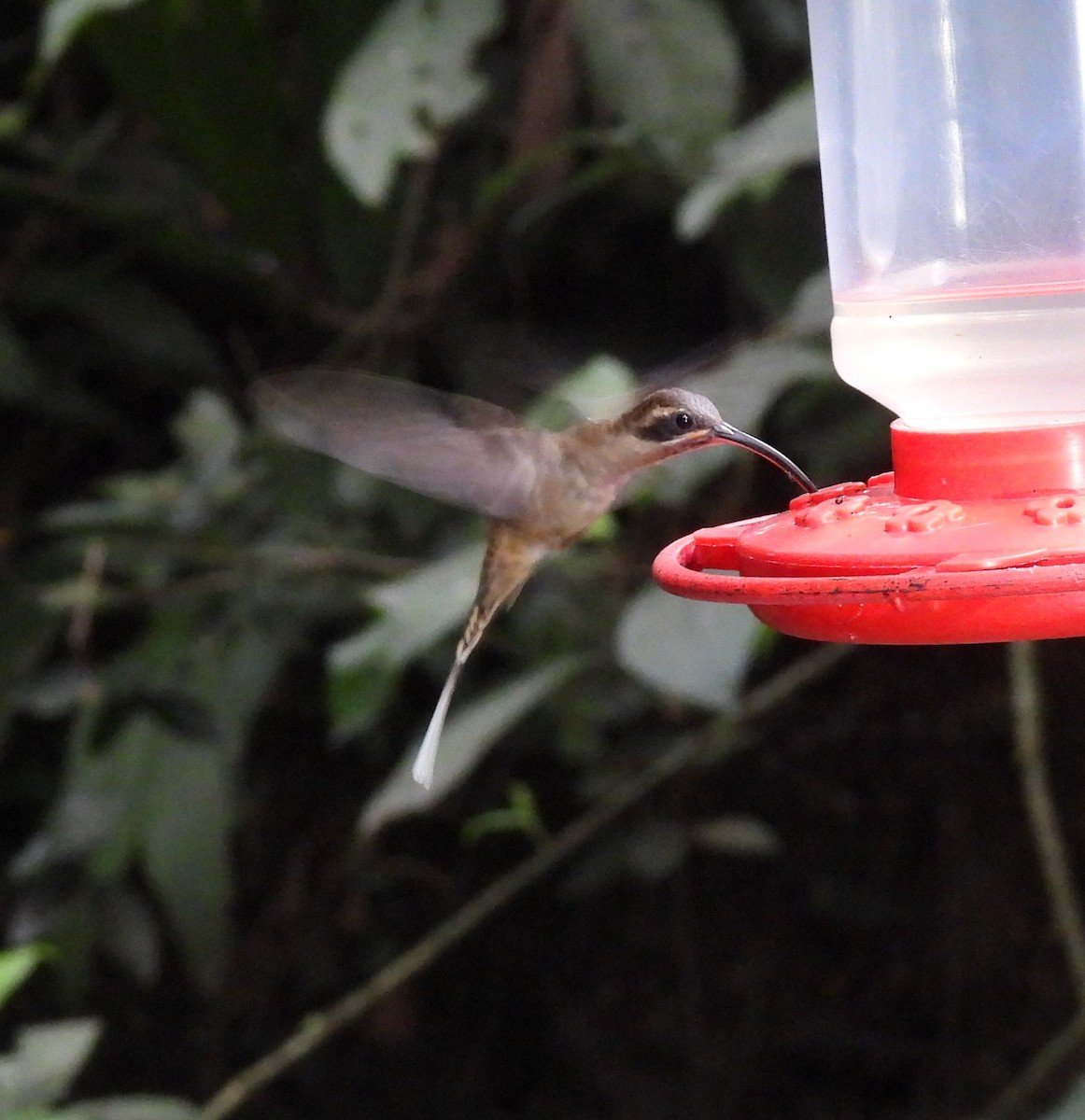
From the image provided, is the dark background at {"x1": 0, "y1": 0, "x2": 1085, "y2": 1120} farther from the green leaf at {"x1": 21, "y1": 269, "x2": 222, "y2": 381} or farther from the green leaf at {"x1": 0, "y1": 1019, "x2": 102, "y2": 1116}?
the green leaf at {"x1": 0, "y1": 1019, "x2": 102, "y2": 1116}

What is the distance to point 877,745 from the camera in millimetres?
4406

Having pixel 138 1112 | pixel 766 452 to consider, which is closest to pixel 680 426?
pixel 766 452

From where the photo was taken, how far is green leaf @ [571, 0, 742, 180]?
3.04 metres

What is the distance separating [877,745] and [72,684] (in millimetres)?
2092

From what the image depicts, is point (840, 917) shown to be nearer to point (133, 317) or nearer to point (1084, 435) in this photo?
point (133, 317)

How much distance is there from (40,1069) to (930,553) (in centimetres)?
156

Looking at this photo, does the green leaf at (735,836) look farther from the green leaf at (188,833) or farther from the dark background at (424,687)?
the green leaf at (188,833)

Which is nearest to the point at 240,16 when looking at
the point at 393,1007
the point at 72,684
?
the point at 72,684

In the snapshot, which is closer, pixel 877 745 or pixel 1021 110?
pixel 1021 110

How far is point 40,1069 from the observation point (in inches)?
91.2

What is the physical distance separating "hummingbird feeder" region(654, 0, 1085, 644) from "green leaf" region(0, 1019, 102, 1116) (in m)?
1.24

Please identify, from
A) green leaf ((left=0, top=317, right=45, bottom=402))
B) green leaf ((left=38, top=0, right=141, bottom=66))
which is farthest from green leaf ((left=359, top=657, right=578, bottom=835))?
green leaf ((left=0, top=317, right=45, bottom=402))

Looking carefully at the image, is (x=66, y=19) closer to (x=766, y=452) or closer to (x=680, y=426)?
(x=680, y=426)

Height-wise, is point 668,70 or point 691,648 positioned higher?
point 668,70
